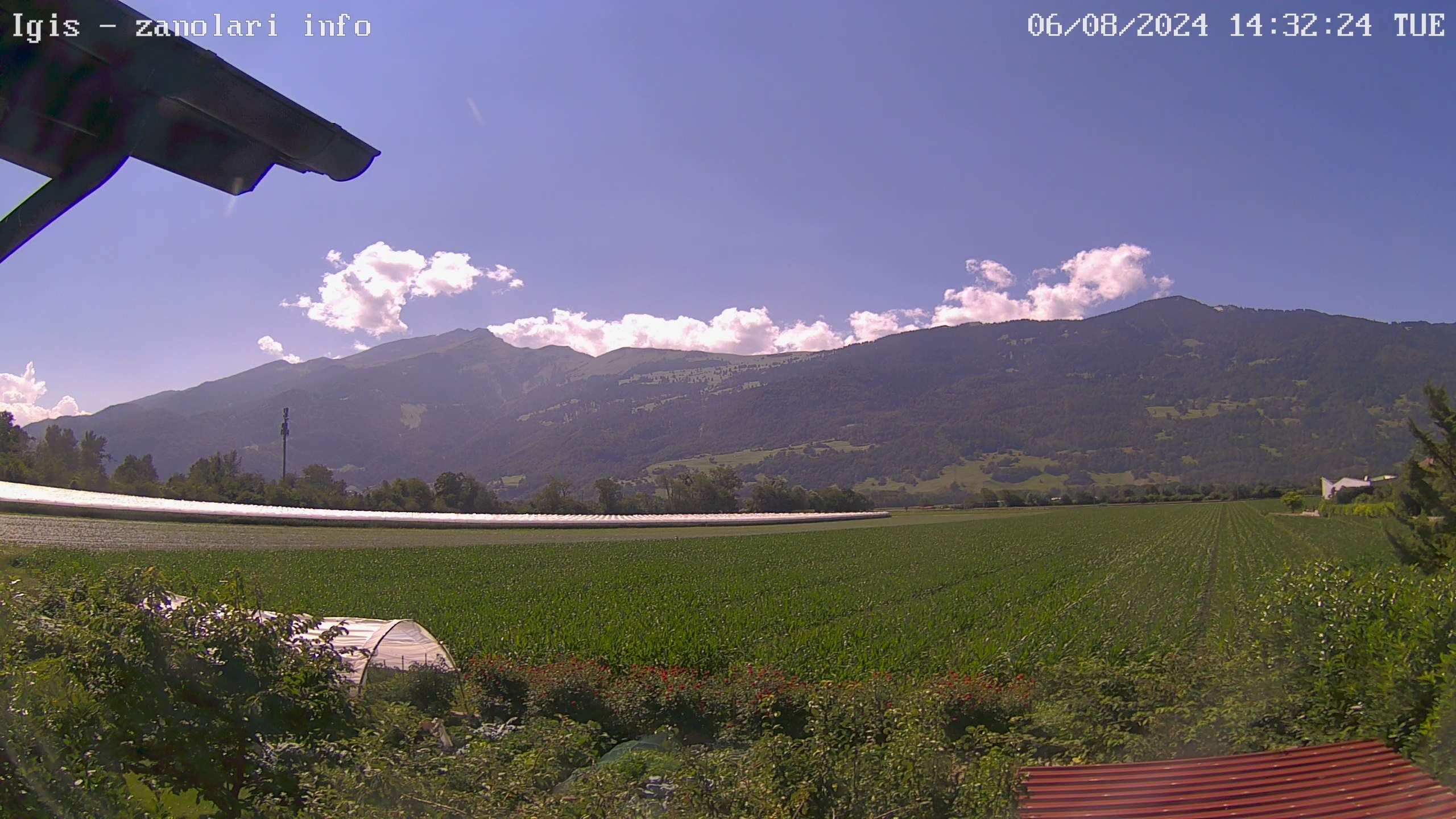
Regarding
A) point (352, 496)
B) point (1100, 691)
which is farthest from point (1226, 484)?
point (1100, 691)

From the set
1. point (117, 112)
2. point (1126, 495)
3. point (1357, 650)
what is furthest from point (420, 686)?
point (1126, 495)

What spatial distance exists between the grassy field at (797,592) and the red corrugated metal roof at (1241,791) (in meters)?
4.37

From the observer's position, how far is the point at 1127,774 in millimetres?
3943

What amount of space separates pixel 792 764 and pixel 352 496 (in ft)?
242

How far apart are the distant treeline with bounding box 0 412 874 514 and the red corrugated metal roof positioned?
59.8m

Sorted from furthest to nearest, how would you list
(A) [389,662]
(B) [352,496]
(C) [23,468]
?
(B) [352,496], (C) [23,468], (A) [389,662]

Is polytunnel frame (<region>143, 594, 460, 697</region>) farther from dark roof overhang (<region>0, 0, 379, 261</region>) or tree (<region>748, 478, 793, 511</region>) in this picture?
tree (<region>748, 478, 793, 511</region>)

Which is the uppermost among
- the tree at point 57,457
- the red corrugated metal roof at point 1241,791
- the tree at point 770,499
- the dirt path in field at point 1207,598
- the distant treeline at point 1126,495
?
the tree at point 57,457

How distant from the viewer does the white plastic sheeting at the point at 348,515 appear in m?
36.3

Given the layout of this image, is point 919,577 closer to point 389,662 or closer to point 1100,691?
point 1100,691

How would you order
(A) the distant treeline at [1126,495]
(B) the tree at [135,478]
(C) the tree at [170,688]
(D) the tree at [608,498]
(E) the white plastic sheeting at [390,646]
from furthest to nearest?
(A) the distant treeline at [1126,495] → (D) the tree at [608,498] → (B) the tree at [135,478] → (E) the white plastic sheeting at [390,646] → (C) the tree at [170,688]

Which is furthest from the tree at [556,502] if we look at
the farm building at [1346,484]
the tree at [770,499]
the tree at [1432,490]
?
the tree at [1432,490]

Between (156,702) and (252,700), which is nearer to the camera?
(156,702)

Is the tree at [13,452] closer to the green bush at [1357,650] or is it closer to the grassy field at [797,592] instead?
the grassy field at [797,592]
